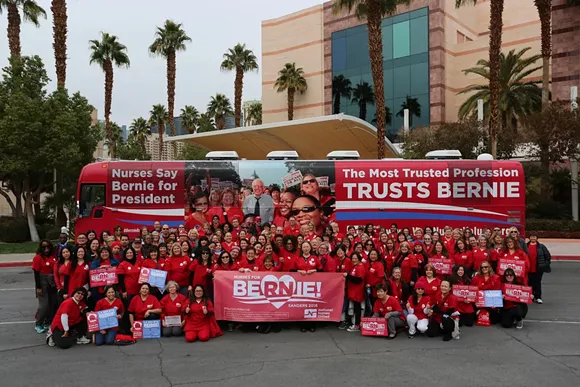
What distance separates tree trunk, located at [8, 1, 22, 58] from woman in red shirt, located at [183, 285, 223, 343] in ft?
84.5

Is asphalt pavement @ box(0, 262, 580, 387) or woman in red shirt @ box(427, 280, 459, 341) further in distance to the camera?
woman in red shirt @ box(427, 280, 459, 341)

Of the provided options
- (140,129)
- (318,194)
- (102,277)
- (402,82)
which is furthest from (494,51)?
(140,129)

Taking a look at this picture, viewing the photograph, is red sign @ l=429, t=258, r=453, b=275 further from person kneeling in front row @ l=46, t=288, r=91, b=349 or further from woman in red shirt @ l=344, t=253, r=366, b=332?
person kneeling in front row @ l=46, t=288, r=91, b=349

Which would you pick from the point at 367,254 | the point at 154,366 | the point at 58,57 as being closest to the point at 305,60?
the point at 58,57

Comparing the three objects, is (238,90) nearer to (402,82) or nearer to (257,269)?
(402,82)

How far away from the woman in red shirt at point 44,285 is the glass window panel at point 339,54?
125ft

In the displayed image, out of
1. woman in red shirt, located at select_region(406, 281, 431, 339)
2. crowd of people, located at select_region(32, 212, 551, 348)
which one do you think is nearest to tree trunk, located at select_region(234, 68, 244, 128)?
crowd of people, located at select_region(32, 212, 551, 348)

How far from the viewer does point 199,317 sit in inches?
314

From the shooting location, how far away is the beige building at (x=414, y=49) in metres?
37.8

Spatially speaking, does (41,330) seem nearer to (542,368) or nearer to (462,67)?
(542,368)

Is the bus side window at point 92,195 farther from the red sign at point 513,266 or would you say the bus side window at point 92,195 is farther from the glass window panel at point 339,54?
the glass window panel at point 339,54

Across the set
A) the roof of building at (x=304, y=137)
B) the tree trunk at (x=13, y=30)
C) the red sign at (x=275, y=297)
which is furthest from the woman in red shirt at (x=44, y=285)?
the tree trunk at (x=13, y=30)

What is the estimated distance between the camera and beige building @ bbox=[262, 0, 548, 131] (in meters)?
37.8

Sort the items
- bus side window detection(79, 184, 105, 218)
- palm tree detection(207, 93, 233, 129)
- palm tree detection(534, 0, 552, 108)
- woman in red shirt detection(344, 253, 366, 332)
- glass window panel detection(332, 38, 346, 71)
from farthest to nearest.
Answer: palm tree detection(207, 93, 233, 129)
glass window panel detection(332, 38, 346, 71)
palm tree detection(534, 0, 552, 108)
bus side window detection(79, 184, 105, 218)
woman in red shirt detection(344, 253, 366, 332)
